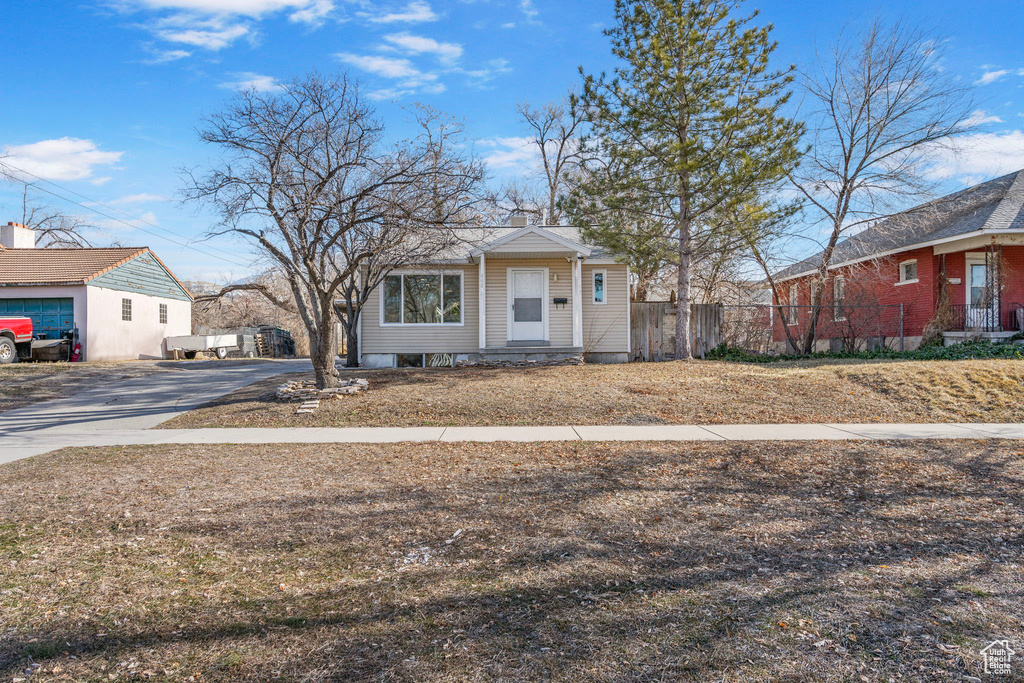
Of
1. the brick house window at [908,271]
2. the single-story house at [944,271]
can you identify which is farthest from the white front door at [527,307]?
the brick house window at [908,271]

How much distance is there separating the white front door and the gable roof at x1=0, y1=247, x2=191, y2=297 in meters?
15.6

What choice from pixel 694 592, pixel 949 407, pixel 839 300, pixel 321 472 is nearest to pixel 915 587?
pixel 694 592

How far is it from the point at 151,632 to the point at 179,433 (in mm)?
6607

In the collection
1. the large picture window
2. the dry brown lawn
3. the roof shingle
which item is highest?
the roof shingle

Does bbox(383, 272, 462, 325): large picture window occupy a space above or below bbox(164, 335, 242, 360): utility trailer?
above

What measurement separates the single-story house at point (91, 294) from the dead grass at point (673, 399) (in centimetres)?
1268

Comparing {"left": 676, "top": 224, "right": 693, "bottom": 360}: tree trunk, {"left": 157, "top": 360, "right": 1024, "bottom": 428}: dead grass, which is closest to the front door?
{"left": 157, "top": 360, "right": 1024, "bottom": 428}: dead grass

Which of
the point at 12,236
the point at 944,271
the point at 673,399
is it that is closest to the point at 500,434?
the point at 673,399

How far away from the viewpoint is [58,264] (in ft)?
71.7

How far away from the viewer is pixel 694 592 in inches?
132

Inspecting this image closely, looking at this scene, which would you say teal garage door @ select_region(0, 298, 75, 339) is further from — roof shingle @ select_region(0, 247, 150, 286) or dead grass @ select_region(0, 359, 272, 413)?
dead grass @ select_region(0, 359, 272, 413)

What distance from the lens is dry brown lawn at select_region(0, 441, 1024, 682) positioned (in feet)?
8.82

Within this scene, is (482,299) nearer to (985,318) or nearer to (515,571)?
(515,571)

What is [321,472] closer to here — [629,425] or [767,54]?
[629,425]
